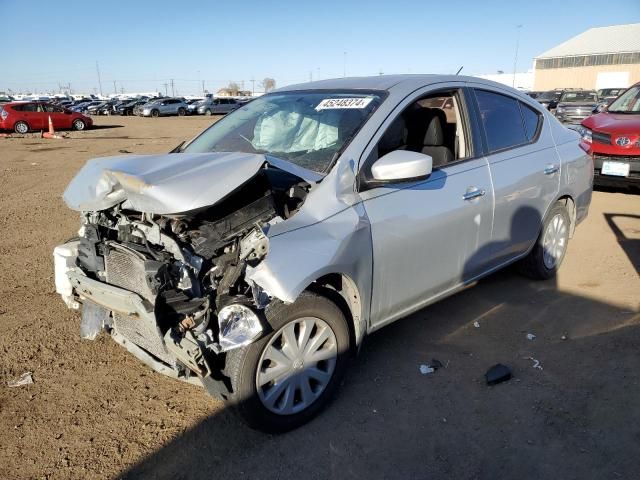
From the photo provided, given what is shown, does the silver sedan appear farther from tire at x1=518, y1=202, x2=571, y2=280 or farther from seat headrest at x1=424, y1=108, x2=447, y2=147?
tire at x1=518, y1=202, x2=571, y2=280

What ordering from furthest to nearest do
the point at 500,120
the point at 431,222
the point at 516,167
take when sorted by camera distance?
1. the point at 500,120
2. the point at 516,167
3. the point at 431,222

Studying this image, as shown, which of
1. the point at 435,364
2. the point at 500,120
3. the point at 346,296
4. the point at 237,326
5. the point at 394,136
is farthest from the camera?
the point at 500,120

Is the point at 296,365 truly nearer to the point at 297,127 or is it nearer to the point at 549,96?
the point at 297,127

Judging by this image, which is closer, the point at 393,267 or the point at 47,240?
the point at 393,267

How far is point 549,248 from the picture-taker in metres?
4.74

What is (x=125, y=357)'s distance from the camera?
3602 mm

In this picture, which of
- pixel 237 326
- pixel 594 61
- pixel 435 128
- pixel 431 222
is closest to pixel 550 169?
pixel 435 128

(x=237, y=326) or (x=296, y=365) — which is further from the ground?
(x=237, y=326)

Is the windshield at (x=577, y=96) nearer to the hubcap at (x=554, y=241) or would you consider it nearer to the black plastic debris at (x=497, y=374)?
the hubcap at (x=554, y=241)

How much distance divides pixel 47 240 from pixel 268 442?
4.71 m

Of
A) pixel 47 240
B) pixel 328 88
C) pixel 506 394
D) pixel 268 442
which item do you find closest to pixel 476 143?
pixel 328 88

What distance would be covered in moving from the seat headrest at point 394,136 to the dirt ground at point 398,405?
1.46 meters

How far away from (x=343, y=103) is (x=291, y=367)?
1.77 m

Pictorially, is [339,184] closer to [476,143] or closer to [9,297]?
[476,143]
